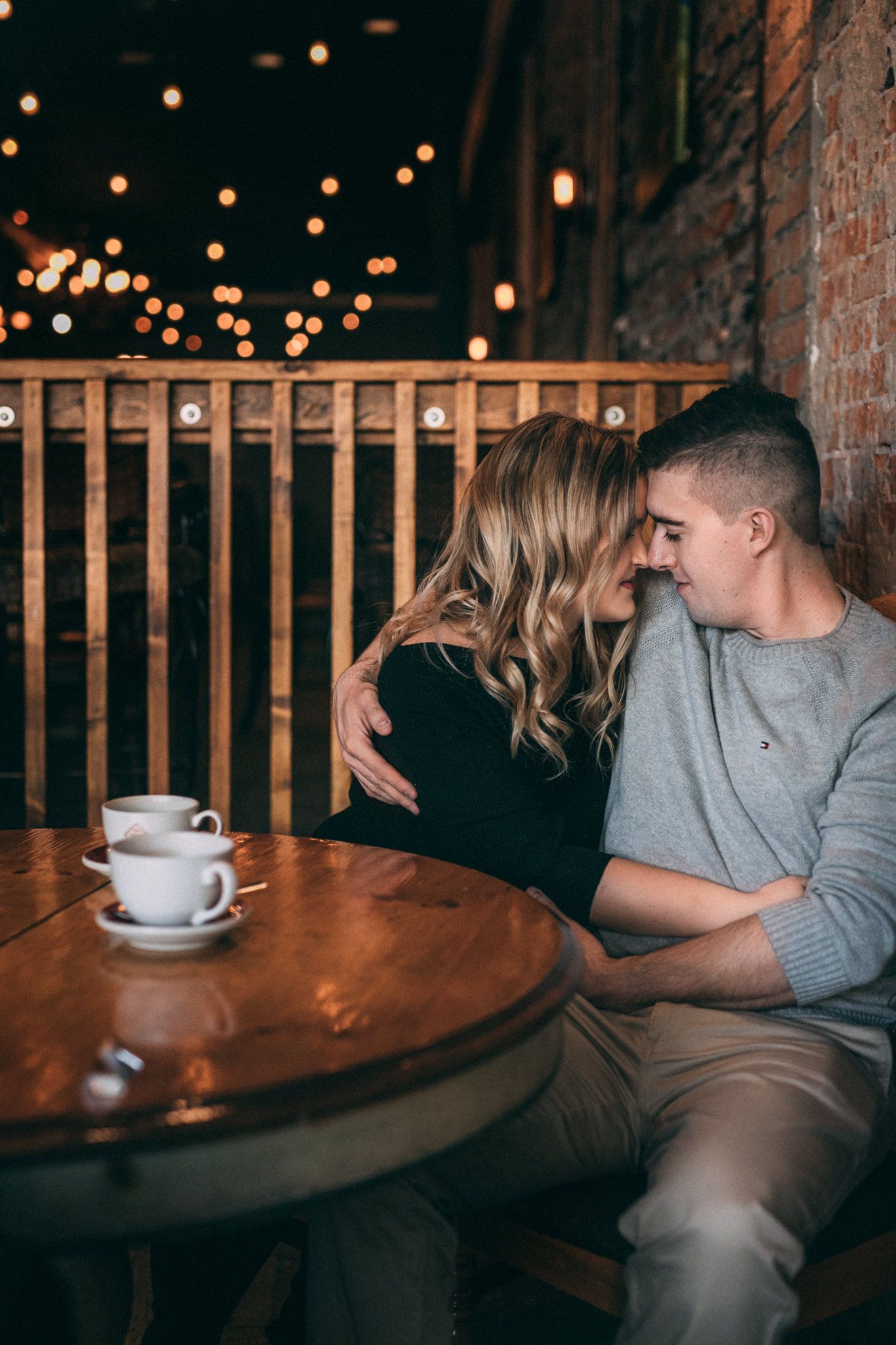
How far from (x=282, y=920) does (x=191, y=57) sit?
7208 millimetres

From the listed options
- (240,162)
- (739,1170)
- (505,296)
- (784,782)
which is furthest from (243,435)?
(240,162)

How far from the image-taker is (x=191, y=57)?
6727 millimetres

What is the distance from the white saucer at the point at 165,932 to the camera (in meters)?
0.89

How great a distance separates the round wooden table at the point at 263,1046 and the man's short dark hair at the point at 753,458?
0.73 m

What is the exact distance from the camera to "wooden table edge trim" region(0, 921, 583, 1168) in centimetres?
62

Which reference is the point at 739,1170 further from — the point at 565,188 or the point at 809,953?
the point at 565,188

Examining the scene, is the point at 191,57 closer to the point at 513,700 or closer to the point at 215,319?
the point at 215,319

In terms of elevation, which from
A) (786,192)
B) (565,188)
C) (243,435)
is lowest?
(243,435)

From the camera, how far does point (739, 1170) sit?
982 mm

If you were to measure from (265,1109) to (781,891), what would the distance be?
2.71 ft

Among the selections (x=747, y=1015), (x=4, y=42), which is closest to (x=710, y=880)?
(x=747, y=1015)

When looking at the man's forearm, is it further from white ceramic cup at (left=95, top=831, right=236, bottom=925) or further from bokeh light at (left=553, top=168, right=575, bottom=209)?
bokeh light at (left=553, top=168, right=575, bottom=209)

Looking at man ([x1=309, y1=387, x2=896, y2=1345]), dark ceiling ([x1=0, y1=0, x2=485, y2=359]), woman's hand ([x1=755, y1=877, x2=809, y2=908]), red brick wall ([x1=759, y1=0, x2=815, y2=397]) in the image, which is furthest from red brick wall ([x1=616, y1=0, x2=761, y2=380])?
dark ceiling ([x1=0, y1=0, x2=485, y2=359])

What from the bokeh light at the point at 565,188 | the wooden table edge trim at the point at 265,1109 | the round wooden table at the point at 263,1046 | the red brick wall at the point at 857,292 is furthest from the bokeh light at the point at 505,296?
the wooden table edge trim at the point at 265,1109
